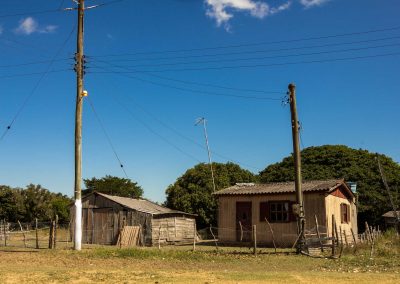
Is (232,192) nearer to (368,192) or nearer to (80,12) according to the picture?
(80,12)

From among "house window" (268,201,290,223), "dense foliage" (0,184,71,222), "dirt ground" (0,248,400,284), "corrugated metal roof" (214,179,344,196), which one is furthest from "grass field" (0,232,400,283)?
"dense foliage" (0,184,71,222)

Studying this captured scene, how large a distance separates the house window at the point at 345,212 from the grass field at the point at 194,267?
821 cm

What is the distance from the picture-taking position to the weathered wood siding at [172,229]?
32.8m

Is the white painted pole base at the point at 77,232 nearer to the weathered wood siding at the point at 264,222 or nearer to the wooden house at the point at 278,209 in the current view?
the wooden house at the point at 278,209

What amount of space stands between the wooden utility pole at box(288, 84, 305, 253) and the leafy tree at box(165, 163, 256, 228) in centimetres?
2349

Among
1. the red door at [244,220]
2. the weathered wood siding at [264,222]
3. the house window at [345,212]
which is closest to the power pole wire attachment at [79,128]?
the weathered wood siding at [264,222]

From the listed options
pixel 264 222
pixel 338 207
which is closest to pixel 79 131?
pixel 264 222

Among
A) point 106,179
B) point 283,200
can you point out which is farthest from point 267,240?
point 106,179

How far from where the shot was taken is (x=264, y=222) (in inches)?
1206

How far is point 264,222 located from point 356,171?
71.6 ft

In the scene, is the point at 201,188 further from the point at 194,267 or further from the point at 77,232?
the point at 194,267

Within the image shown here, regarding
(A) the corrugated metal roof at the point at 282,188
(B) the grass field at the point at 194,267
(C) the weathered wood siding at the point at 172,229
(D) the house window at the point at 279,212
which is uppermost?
(A) the corrugated metal roof at the point at 282,188

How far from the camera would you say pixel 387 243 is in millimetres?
24922

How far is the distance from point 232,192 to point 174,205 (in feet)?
56.5
